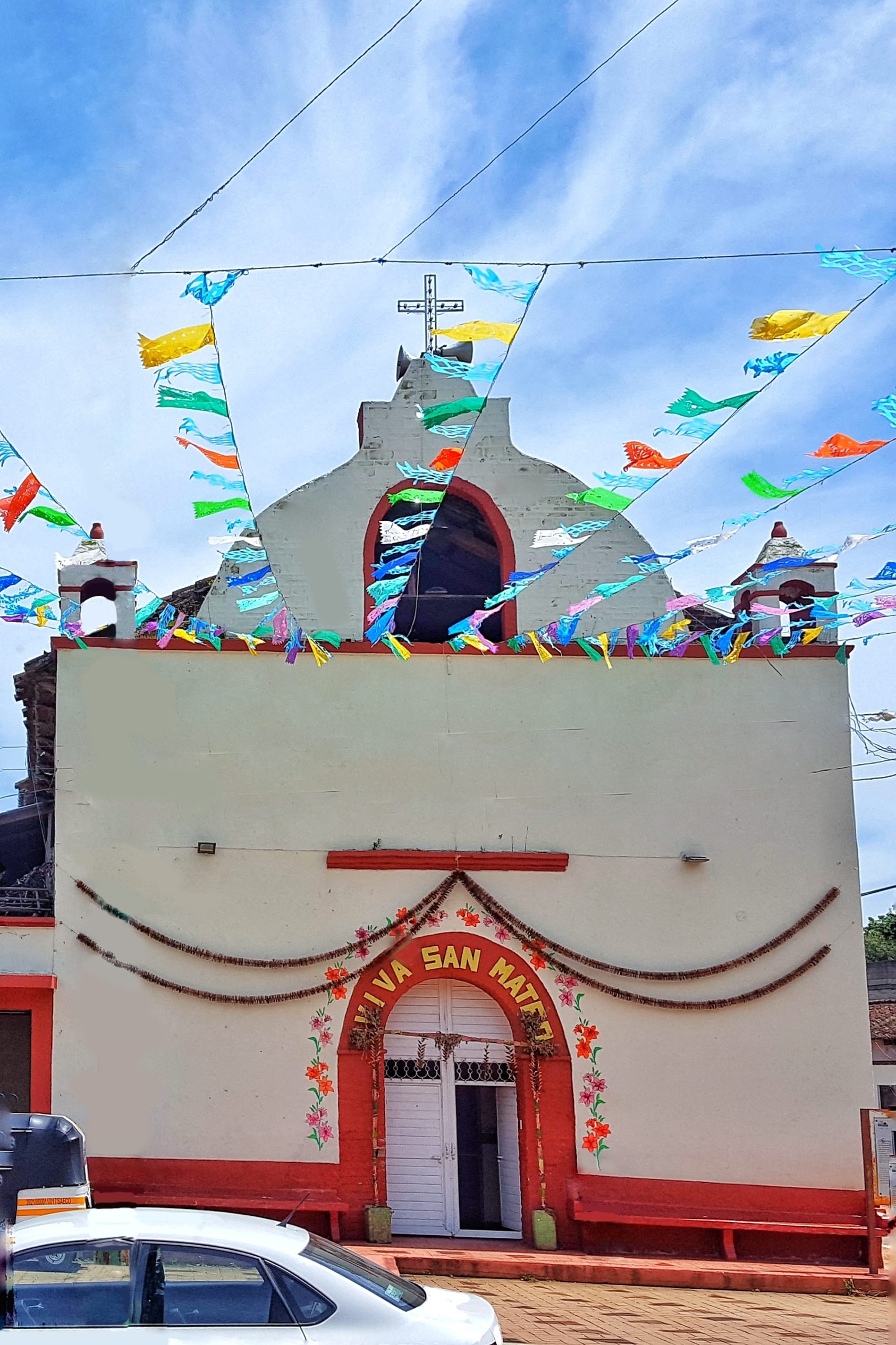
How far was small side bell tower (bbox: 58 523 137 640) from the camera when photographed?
1547cm

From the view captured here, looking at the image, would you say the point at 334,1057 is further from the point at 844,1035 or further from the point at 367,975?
the point at 844,1035

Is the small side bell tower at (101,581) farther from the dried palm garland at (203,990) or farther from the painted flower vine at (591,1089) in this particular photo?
the painted flower vine at (591,1089)

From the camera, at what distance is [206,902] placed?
14.8 metres

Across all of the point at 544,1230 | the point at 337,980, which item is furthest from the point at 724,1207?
the point at 337,980

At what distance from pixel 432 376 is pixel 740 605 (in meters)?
4.55

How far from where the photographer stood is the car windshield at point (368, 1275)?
22.4 feet

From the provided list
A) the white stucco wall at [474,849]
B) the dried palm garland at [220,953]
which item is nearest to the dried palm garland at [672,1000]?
the white stucco wall at [474,849]

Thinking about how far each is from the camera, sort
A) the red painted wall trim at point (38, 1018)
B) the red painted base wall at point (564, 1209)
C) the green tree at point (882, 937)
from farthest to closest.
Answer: the green tree at point (882, 937)
the red painted wall trim at point (38, 1018)
the red painted base wall at point (564, 1209)

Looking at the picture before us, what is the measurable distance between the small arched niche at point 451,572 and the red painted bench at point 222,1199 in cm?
627

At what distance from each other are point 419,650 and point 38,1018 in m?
5.36

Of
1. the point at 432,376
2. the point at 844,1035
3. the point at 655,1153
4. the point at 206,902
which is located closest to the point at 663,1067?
the point at 655,1153

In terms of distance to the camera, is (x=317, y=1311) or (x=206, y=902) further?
(x=206, y=902)

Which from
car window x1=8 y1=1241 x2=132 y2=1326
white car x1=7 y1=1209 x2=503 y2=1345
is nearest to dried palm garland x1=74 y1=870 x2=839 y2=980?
white car x1=7 y1=1209 x2=503 y2=1345

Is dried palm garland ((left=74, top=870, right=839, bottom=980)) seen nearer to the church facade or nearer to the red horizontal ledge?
the church facade
